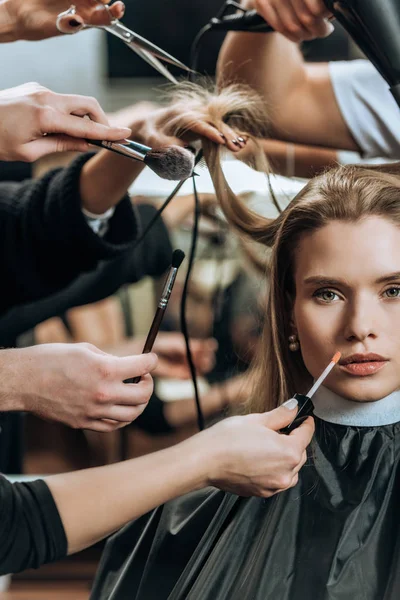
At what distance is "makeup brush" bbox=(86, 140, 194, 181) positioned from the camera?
97 centimetres

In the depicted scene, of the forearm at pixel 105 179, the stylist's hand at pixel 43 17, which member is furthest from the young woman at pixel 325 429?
the stylist's hand at pixel 43 17

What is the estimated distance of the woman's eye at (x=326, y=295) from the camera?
1.03 meters

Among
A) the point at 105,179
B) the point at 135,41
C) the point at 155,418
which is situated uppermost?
the point at 135,41

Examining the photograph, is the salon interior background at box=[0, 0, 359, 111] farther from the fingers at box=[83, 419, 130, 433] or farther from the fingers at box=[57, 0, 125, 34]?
the fingers at box=[83, 419, 130, 433]

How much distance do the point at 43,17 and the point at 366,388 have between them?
661 millimetres

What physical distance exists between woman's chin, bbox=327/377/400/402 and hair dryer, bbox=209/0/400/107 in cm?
37

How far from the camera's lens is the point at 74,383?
93 cm

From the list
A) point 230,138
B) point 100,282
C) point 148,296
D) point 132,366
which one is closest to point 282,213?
point 230,138

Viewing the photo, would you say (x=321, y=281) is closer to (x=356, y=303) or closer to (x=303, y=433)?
(x=356, y=303)

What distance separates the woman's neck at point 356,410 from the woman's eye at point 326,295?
0.43 ft

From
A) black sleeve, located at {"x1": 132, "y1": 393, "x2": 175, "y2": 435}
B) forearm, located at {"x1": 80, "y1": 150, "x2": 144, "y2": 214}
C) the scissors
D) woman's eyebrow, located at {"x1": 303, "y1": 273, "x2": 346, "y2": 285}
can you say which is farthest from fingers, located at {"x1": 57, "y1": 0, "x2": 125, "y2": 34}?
Answer: black sleeve, located at {"x1": 132, "y1": 393, "x2": 175, "y2": 435}

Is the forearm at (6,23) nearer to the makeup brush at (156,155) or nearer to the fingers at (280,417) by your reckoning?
the makeup brush at (156,155)

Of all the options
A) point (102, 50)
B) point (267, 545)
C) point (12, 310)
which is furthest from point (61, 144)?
point (102, 50)

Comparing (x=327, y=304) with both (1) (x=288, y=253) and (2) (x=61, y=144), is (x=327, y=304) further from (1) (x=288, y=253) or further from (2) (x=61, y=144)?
(2) (x=61, y=144)
